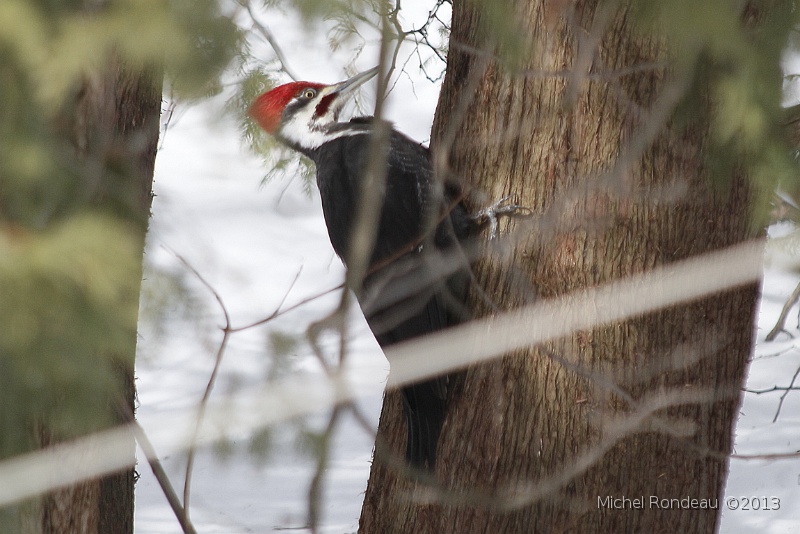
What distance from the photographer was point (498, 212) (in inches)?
81.3

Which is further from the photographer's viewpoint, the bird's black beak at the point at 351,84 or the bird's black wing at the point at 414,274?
the bird's black beak at the point at 351,84

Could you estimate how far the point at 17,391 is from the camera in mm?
1213

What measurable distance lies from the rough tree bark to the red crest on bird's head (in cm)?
34

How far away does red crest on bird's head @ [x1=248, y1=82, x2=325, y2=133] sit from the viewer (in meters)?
2.77

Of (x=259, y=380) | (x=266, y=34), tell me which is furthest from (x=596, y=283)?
(x=259, y=380)

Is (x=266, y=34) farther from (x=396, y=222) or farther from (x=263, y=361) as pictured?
(x=263, y=361)

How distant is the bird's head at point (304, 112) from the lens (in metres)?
2.79

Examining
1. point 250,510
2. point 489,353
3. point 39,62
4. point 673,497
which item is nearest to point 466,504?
point 489,353

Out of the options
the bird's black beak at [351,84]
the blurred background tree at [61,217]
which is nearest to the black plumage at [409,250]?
the bird's black beak at [351,84]

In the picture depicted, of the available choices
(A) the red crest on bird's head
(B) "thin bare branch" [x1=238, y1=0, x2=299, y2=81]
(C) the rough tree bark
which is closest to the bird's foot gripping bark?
(B) "thin bare branch" [x1=238, y1=0, x2=299, y2=81]

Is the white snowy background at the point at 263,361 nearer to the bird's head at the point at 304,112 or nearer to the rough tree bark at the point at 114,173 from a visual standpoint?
the bird's head at the point at 304,112

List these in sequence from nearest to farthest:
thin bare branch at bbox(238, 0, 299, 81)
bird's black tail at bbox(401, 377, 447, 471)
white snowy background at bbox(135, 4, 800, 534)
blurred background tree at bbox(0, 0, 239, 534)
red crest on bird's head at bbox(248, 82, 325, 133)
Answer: blurred background tree at bbox(0, 0, 239, 534)
thin bare branch at bbox(238, 0, 299, 81)
bird's black tail at bbox(401, 377, 447, 471)
red crest on bird's head at bbox(248, 82, 325, 133)
white snowy background at bbox(135, 4, 800, 534)

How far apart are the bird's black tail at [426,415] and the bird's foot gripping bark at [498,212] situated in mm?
423

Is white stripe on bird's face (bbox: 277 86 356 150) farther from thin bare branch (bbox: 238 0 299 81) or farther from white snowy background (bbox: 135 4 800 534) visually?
thin bare branch (bbox: 238 0 299 81)
